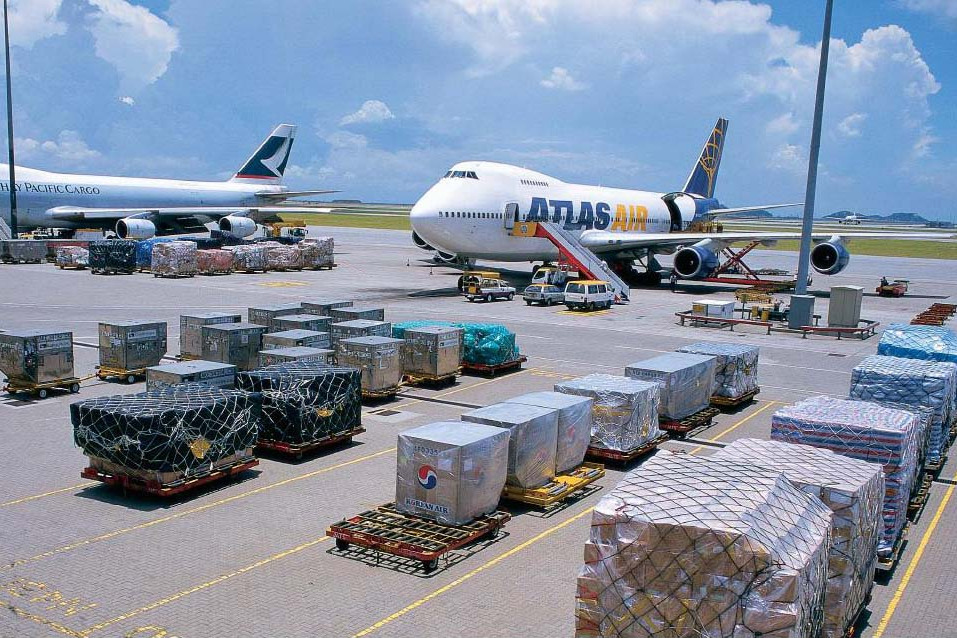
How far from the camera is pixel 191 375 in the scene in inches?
635

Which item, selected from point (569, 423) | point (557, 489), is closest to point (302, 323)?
point (569, 423)

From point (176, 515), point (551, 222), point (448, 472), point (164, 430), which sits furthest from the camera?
point (551, 222)

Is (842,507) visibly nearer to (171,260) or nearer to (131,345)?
(131,345)

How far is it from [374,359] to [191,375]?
4517 millimetres

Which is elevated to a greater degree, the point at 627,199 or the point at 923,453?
the point at 627,199

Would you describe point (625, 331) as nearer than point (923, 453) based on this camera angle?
No

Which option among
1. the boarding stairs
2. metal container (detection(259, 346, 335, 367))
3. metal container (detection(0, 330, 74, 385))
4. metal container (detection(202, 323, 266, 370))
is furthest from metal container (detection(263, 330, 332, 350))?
the boarding stairs

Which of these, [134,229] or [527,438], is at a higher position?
[134,229]

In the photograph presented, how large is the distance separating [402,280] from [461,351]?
1088 inches

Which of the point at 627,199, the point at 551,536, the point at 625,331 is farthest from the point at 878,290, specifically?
the point at 551,536

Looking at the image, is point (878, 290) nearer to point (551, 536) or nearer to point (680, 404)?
point (680, 404)

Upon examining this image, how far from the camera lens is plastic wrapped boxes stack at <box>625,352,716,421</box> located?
56.9ft

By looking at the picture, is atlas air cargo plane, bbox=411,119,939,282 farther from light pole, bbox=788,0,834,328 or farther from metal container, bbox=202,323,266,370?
metal container, bbox=202,323,266,370

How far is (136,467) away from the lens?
13.0m
